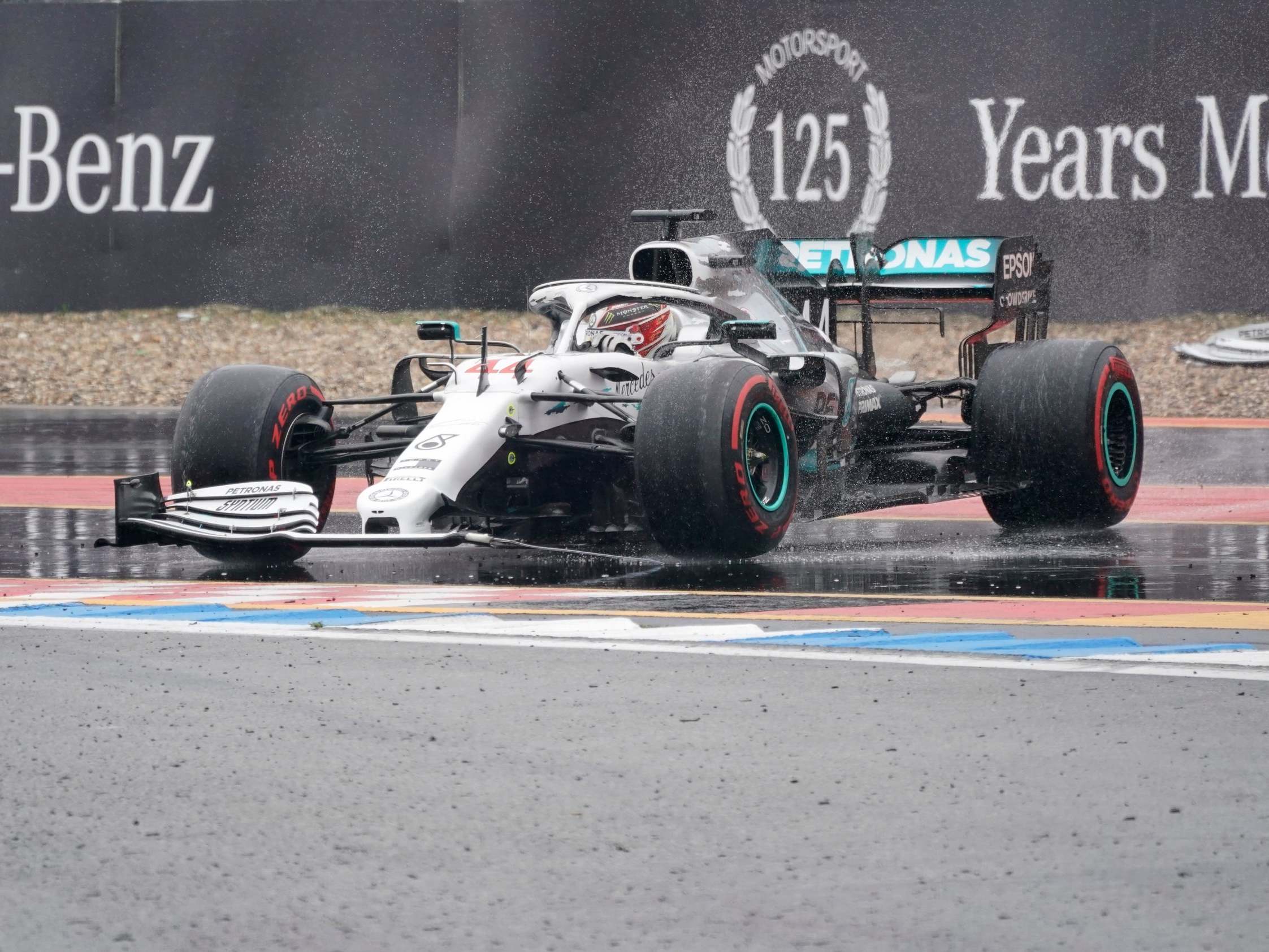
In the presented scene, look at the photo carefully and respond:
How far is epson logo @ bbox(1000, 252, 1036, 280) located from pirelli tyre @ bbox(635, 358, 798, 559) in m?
2.50

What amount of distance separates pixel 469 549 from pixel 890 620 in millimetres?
3338

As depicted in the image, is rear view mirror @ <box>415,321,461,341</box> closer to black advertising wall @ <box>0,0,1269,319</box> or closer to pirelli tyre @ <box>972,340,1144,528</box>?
pirelli tyre @ <box>972,340,1144,528</box>

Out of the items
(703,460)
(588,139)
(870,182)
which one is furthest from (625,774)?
(588,139)

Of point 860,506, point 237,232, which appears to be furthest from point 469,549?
point 237,232

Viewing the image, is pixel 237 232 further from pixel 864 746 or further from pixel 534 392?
pixel 864 746

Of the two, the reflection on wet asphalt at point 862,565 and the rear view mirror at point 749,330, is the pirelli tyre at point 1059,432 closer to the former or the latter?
the reflection on wet asphalt at point 862,565

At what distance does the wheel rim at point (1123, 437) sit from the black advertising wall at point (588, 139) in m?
7.01

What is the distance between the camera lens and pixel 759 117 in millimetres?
18953

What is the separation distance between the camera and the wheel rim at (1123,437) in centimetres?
1147

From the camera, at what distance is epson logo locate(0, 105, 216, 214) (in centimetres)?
1958

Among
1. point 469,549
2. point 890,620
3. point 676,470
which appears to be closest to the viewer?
point 890,620

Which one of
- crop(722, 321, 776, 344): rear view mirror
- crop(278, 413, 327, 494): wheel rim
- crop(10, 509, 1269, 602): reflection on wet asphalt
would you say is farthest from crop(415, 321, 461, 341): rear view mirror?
crop(722, 321, 776, 344): rear view mirror

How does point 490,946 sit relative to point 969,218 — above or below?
below

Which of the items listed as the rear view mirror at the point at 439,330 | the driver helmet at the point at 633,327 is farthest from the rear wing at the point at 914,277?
the rear view mirror at the point at 439,330
